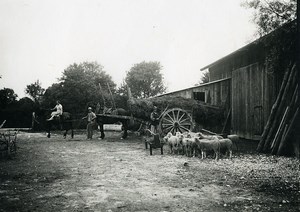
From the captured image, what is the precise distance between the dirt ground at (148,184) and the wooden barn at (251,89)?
4299 mm

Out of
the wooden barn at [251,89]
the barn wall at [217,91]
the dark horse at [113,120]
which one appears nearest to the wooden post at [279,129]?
the wooden barn at [251,89]

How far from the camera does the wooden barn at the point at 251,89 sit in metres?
12.8

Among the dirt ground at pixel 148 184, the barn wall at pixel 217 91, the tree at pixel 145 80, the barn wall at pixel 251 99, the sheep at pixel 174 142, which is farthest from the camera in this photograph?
the tree at pixel 145 80

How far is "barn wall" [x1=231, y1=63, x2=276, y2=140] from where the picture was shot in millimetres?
14273

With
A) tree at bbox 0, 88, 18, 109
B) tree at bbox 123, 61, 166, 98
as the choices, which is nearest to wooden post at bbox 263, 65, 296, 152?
tree at bbox 0, 88, 18, 109

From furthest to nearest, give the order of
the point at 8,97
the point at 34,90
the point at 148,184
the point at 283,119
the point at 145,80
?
the point at 145,80 < the point at 34,90 < the point at 8,97 < the point at 283,119 < the point at 148,184

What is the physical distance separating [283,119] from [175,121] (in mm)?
5747

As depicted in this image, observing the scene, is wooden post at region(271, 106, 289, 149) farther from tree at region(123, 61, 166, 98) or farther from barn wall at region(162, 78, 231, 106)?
tree at region(123, 61, 166, 98)

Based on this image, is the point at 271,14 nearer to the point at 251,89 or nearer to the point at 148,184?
the point at 251,89

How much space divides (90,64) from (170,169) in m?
63.0

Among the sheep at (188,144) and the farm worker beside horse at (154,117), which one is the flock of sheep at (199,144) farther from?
the farm worker beside horse at (154,117)

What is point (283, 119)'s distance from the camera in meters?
11.3

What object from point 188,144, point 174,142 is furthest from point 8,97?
point 188,144

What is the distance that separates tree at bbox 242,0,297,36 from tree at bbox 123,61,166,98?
43.9m
